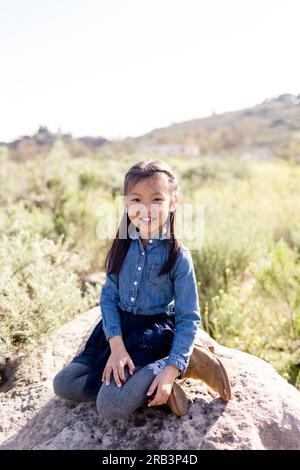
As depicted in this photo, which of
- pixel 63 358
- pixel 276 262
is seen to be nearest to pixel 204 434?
pixel 63 358

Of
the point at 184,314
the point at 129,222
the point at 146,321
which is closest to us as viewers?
the point at 184,314

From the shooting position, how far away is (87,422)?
94.8 inches

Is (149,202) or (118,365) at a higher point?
(149,202)

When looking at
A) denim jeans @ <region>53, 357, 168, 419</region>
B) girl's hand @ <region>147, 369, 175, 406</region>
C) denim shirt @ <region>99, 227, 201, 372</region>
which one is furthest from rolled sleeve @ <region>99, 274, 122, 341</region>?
girl's hand @ <region>147, 369, 175, 406</region>

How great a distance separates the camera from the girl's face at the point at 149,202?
246 centimetres

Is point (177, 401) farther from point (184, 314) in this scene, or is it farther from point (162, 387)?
point (184, 314)

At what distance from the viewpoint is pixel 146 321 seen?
8.39 feet

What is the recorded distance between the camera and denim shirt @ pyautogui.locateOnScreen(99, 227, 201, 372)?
8.09 ft

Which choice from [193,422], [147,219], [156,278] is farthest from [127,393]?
[147,219]

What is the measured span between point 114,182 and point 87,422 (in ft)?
34.3

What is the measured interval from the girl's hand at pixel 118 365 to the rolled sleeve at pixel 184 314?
0.66ft

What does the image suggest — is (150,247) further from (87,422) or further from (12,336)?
(12,336)

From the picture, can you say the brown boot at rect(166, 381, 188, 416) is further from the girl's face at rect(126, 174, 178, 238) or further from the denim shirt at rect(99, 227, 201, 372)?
the girl's face at rect(126, 174, 178, 238)

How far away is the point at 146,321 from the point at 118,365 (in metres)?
0.31
